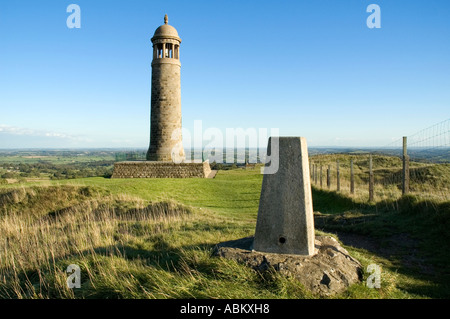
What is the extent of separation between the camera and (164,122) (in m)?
22.4

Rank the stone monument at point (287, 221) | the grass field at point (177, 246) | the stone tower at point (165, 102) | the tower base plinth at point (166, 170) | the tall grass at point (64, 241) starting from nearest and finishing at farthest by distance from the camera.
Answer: the grass field at point (177, 246) < the tall grass at point (64, 241) < the stone monument at point (287, 221) < the tower base plinth at point (166, 170) < the stone tower at point (165, 102)

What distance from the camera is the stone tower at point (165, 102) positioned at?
882 inches

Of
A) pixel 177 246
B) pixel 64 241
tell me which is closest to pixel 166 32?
pixel 64 241

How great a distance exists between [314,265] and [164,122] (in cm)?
1938

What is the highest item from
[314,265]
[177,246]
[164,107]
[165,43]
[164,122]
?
[165,43]

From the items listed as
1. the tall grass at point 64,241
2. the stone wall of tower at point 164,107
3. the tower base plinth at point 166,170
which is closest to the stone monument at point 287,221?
the tall grass at point 64,241

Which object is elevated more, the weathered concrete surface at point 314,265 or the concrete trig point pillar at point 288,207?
the concrete trig point pillar at point 288,207

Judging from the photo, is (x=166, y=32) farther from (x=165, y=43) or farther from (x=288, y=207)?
(x=288, y=207)

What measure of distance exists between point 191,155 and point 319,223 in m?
17.1

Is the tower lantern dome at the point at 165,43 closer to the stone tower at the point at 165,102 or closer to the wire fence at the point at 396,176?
the stone tower at the point at 165,102

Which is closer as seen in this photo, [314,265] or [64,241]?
[314,265]

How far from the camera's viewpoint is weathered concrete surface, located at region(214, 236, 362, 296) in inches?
160

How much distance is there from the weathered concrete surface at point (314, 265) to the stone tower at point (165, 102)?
1813 cm

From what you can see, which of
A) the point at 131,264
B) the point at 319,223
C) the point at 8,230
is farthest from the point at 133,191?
the point at 131,264
